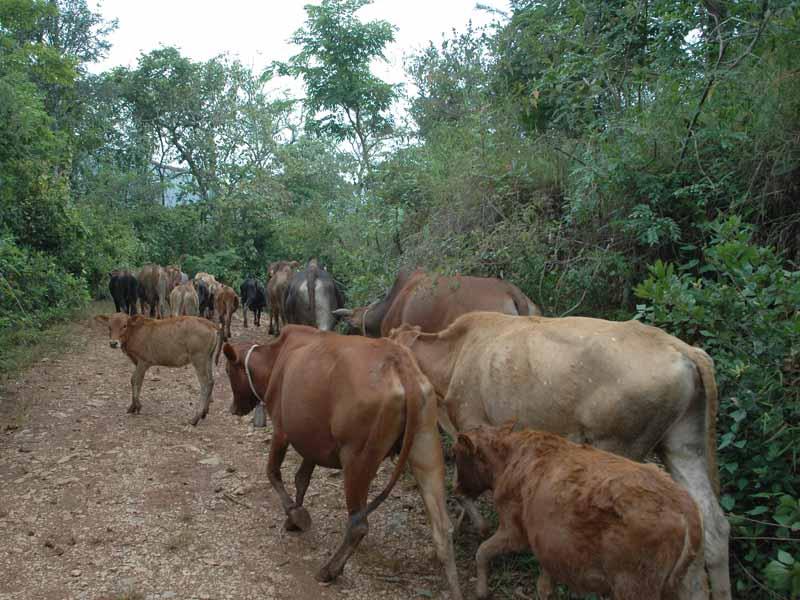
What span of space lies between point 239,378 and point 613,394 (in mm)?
3420

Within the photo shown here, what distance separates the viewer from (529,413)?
483 cm

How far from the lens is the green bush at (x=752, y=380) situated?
13.6 feet

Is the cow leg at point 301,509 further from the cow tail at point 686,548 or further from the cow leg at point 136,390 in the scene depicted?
the cow leg at point 136,390

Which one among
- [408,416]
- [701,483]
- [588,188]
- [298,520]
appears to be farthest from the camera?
[588,188]

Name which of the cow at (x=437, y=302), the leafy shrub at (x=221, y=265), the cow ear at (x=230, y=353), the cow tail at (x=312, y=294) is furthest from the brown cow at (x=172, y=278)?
the cow ear at (x=230, y=353)

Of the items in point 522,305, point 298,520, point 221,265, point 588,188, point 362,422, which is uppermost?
point 588,188

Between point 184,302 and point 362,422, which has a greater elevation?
point 362,422

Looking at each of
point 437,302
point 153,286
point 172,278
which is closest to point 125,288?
point 153,286

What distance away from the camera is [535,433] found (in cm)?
419

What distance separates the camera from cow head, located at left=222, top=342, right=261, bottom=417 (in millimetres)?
6133

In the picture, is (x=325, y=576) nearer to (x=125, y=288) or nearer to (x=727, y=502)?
(x=727, y=502)

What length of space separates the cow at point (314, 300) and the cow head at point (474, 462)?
6774 millimetres

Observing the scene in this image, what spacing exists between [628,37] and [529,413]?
525cm

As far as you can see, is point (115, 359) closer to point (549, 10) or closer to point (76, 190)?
point (549, 10)
